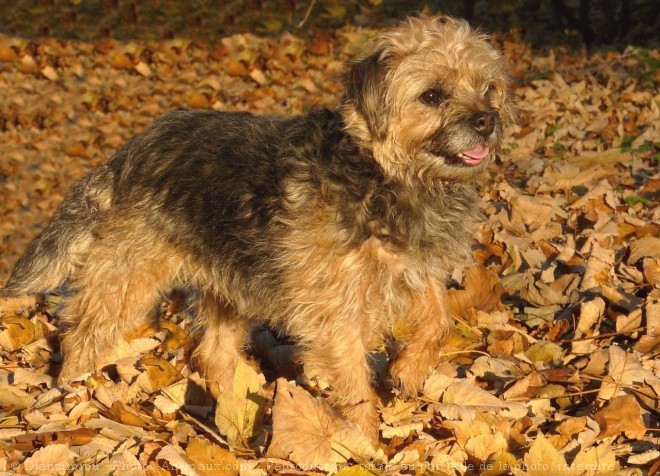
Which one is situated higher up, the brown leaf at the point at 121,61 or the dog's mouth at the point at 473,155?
the dog's mouth at the point at 473,155

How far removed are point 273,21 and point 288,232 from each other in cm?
1415

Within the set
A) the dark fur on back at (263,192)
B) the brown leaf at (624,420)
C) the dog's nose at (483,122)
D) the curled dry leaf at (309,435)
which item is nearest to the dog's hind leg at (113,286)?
the dark fur on back at (263,192)

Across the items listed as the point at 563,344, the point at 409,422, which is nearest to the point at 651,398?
the point at 563,344

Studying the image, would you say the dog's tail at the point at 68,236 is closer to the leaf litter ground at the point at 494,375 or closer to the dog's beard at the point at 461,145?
the leaf litter ground at the point at 494,375

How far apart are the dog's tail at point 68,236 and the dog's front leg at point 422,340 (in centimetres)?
223

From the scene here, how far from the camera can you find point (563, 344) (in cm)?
502

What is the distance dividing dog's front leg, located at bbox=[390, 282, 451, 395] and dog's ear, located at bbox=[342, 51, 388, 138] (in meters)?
1.03

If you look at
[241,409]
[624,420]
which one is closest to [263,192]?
[241,409]

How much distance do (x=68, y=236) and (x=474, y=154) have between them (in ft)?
9.42

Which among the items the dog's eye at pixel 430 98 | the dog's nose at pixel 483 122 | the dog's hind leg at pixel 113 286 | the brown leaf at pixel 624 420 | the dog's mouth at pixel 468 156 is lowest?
the dog's hind leg at pixel 113 286

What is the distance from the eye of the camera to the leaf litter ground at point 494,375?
12.6 ft

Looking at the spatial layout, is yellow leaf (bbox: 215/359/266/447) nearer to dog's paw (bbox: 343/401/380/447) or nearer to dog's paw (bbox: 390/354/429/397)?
dog's paw (bbox: 343/401/380/447)

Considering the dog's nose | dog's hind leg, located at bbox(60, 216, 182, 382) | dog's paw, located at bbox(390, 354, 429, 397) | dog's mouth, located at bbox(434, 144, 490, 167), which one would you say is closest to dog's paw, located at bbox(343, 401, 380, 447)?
dog's paw, located at bbox(390, 354, 429, 397)

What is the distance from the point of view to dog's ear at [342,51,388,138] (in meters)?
4.32
